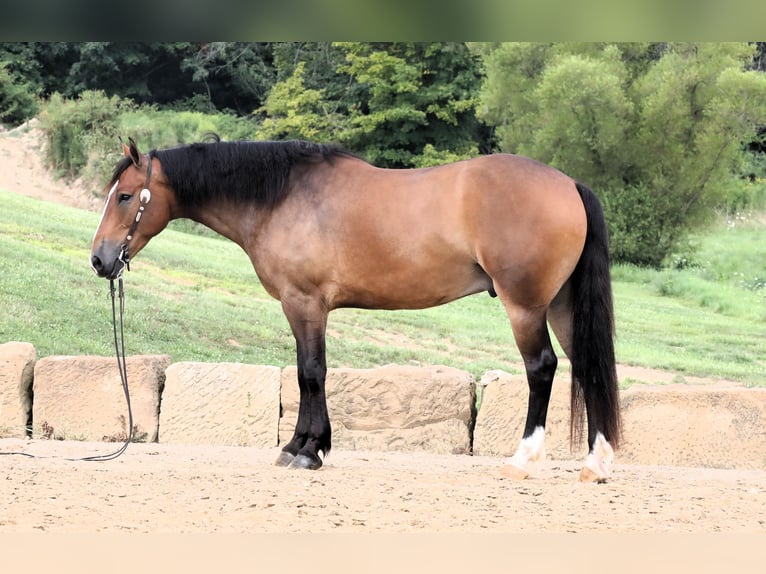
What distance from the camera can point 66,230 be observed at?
1512cm

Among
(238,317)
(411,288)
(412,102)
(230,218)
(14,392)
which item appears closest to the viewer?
(411,288)

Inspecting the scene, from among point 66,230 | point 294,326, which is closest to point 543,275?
point 294,326

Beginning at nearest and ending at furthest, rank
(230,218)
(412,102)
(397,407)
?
(230,218), (397,407), (412,102)

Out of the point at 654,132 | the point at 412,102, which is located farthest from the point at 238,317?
the point at 412,102

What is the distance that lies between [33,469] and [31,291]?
6.28 meters

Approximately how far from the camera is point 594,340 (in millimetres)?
5797

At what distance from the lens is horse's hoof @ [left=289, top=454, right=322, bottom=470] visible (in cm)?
605

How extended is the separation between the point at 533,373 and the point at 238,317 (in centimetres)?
697

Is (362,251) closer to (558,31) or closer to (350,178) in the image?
(350,178)

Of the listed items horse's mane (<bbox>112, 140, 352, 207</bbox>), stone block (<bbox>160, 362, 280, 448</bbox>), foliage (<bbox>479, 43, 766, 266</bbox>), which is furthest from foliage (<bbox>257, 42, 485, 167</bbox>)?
horse's mane (<bbox>112, 140, 352, 207</bbox>)

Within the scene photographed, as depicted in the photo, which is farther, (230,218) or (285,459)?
(230,218)

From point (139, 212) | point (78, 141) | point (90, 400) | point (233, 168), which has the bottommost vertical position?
point (90, 400)

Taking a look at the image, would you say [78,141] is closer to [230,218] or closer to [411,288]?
[230,218]

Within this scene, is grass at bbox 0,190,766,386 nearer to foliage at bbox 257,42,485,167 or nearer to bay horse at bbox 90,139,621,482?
bay horse at bbox 90,139,621,482
